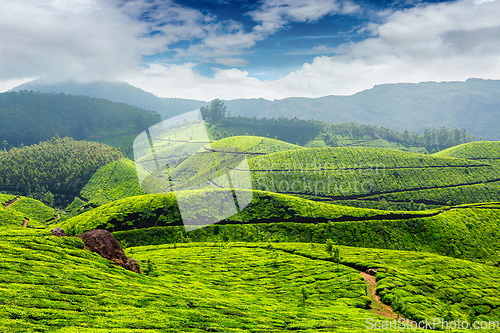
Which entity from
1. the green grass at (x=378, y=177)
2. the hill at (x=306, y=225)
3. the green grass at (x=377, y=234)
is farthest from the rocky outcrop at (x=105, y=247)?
the green grass at (x=378, y=177)

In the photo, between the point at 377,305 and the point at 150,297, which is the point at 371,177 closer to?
the point at 377,305

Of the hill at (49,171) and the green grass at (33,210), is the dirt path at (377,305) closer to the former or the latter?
the green grass at (33,210)

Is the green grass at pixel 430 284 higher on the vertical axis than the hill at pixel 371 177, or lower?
lower

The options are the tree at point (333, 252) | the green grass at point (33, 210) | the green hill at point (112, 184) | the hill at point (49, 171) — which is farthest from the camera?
the hill at point (49, 171)

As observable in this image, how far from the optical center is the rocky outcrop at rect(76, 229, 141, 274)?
2820 cm

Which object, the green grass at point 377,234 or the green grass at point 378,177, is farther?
the green grass at point 378,177

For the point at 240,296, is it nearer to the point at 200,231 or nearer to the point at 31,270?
the point at 31,270

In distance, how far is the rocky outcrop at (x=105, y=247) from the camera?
28203mm

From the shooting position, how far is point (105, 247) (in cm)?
2869

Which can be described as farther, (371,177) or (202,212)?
(371,177)

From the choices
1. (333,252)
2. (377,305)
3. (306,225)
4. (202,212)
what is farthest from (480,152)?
A: (377,305)

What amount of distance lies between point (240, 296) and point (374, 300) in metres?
17.1

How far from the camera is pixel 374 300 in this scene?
32719 mm

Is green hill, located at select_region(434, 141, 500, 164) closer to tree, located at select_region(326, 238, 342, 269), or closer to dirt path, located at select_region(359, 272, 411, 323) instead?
tree, located at select_region(326, 238, 342, 269)
